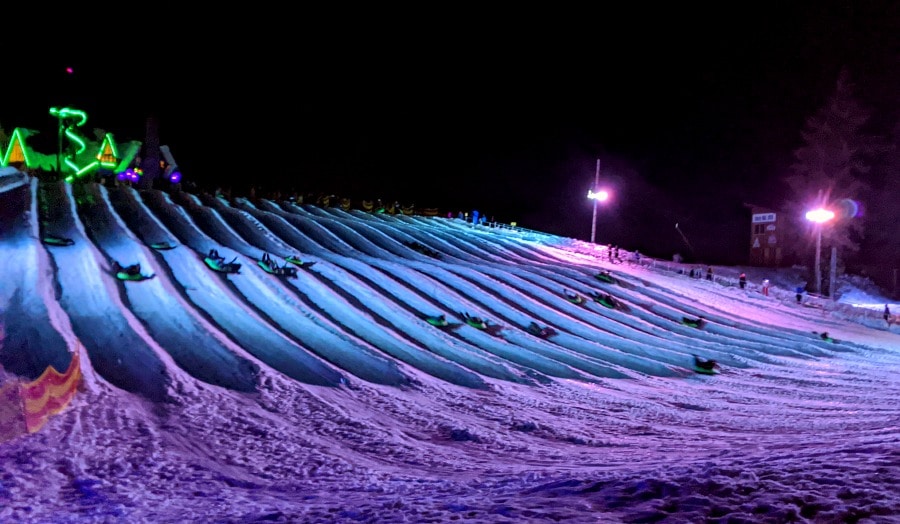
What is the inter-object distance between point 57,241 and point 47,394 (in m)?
9.56

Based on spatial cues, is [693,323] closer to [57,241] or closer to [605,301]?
[605,301]

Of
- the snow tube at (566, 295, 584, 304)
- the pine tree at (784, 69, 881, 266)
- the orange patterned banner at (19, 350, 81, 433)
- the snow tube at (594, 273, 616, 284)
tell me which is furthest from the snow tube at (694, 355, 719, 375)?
the pine tree at (784, 69, 881, 266)

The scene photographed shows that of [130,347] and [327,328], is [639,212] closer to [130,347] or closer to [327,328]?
[327,328]

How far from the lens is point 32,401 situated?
641 cm

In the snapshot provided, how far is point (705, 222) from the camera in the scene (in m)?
45.9

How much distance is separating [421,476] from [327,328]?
7.32m

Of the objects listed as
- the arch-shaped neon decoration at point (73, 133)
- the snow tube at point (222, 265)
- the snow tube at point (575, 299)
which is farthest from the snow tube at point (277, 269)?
the arch-shaped neon decoration at point (73, 133)

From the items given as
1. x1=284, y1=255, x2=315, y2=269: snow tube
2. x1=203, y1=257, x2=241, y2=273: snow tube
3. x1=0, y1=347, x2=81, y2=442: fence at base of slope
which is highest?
x1=284, y1=255, x2=315, y2=269: snow tube

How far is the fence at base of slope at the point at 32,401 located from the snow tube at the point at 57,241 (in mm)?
8439

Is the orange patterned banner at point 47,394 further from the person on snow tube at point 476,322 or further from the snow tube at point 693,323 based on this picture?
the snow tube at point 693,323

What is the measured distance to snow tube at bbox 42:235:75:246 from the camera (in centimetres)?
1473

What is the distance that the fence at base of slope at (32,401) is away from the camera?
5.91 m

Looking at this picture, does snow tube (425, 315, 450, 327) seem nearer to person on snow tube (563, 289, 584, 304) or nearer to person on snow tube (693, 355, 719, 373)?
person on snow tube (693, 355, 719, 373)

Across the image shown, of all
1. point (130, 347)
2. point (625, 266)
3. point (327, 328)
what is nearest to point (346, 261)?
point (327, 328)
